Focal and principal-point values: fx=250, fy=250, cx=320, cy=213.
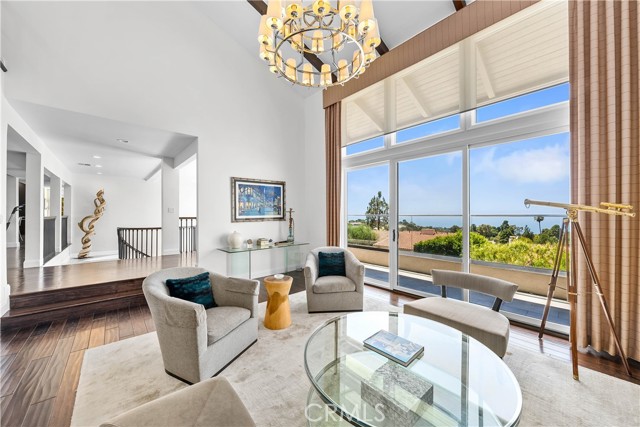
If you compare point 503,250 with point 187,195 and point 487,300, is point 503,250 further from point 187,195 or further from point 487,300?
point 187,195

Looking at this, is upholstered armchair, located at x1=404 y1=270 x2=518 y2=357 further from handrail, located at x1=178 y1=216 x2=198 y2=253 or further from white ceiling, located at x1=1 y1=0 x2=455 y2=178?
handrail, located at x1=178 y1=216 x2=198 y2=253

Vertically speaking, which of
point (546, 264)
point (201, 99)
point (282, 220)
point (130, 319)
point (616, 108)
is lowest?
point (130, 319)

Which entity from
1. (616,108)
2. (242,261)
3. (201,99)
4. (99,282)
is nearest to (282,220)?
(242,261)

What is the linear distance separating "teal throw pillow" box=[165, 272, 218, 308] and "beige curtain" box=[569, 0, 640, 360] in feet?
11.4

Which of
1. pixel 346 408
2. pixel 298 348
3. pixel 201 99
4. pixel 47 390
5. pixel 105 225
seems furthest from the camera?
pixel 105 225

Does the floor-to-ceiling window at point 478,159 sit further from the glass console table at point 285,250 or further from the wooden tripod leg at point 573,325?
the glass console table at point 285,250

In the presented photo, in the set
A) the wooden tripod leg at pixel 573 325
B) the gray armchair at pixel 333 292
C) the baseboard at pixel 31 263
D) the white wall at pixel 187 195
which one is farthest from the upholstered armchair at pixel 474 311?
the white wall at pixel 187 195

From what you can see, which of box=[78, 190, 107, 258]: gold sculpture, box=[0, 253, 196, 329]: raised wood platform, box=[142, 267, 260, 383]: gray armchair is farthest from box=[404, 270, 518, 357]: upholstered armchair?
box=[78, 190, 107, 258]: gold sculpture

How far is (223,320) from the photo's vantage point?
6.98ft

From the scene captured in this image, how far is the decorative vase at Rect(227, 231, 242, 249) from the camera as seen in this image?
4.48 meters

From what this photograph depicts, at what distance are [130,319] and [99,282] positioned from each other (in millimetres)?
880

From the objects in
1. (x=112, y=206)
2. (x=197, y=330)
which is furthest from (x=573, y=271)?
(x=112, y=206)

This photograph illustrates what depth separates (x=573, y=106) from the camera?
2479mm

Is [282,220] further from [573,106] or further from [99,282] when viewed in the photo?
[573,106]
